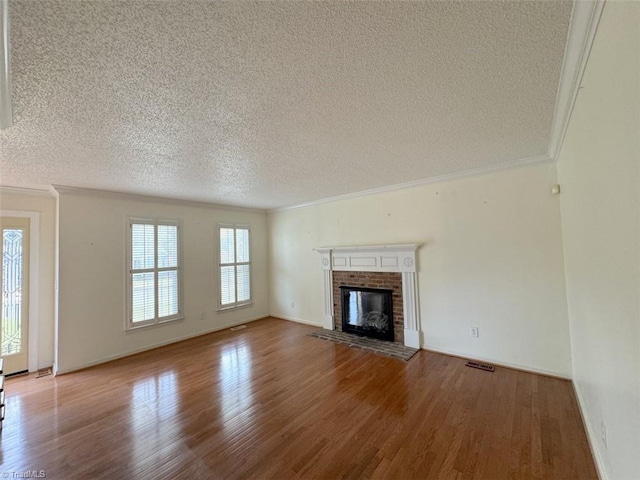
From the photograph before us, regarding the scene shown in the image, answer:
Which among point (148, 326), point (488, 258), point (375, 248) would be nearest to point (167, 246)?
point (148, 326)

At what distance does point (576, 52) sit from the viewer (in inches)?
55.2

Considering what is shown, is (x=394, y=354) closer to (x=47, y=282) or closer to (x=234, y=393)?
(x=234, y=393)

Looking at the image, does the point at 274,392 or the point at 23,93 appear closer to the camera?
the point at 23,93

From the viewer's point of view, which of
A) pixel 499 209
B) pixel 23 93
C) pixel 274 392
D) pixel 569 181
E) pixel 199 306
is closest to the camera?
pixel 23 93

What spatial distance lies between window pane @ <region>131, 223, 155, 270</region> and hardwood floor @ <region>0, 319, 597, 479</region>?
155cm

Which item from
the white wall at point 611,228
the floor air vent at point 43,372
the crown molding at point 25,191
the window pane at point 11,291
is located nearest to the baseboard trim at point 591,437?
the white wall at point 611,228

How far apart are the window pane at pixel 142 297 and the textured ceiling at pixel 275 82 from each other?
6.47 feet

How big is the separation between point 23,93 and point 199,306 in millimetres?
4086

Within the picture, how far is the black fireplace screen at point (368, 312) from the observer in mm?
4305

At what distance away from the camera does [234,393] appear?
115 inches

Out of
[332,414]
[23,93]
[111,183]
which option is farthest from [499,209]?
[111,183]

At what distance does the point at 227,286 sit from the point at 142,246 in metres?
1.74

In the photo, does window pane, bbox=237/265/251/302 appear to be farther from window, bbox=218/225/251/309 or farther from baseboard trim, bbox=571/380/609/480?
baseboard trim, bbox=571/380/609/480

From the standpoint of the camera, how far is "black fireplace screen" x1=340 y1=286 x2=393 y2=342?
430 cm
